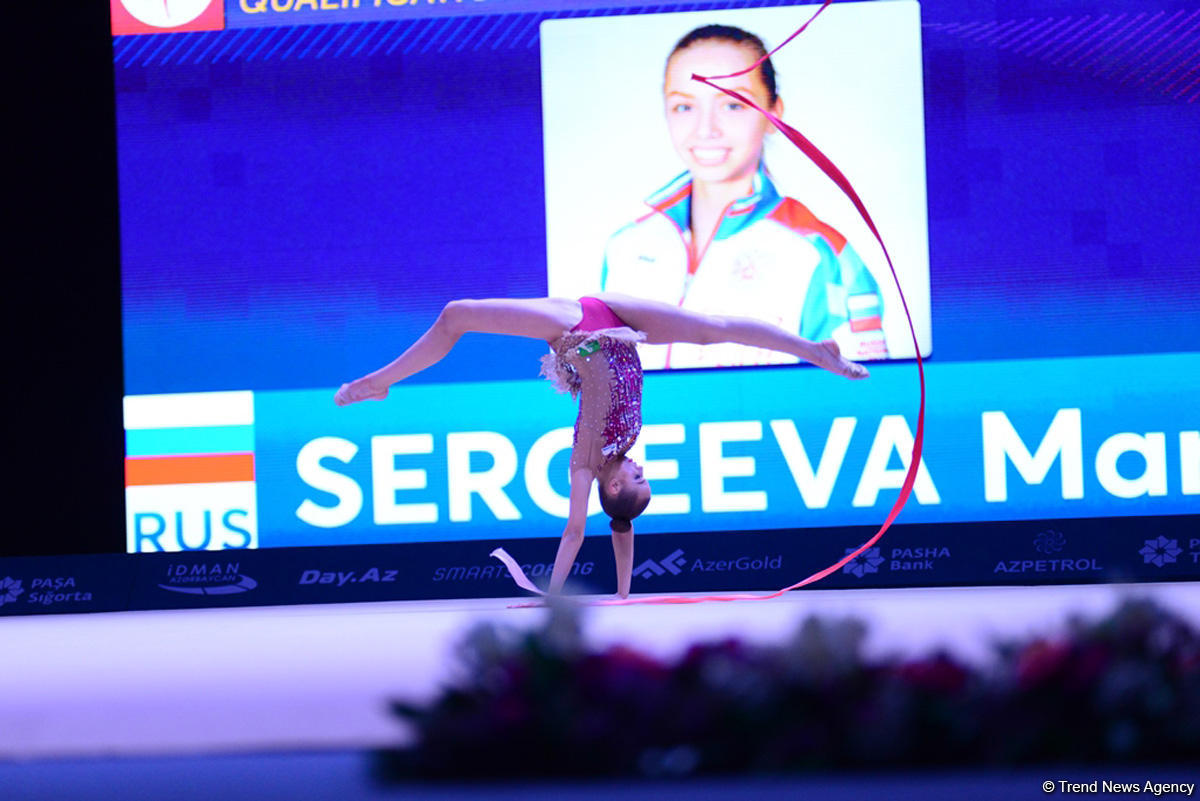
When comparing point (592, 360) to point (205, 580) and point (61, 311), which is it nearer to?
point (205, 580)

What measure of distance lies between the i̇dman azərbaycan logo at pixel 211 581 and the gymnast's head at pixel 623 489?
2.09 m

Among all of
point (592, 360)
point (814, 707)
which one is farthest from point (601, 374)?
point (814, 707)

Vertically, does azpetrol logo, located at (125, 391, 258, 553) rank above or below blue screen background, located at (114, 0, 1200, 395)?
below

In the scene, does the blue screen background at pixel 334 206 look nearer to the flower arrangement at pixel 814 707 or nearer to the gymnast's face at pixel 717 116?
the gymnast's face at pixel 717 116

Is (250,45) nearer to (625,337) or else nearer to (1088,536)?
(625,337)

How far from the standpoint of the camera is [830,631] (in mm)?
1780

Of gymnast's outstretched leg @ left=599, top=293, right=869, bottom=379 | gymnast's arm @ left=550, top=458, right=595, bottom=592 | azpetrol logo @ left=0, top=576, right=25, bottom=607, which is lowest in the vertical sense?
azpetrol logo @ left=0, top=576, right=25, bottom=607

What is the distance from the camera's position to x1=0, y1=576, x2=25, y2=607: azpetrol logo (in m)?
5.73

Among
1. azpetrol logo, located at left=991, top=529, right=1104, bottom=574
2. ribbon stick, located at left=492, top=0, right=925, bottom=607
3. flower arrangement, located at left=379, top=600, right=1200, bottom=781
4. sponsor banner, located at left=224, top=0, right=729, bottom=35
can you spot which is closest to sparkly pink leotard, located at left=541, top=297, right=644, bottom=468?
ribbon stick, located at left=492, top=0, right=925, bottom=607

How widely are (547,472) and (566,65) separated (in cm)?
190

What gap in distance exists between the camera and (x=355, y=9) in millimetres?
5742

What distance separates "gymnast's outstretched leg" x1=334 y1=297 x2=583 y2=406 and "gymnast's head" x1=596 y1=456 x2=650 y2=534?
54 centimetres

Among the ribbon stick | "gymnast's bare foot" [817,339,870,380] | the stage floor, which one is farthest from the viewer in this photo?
"gymnast's bare foot" [817,339,870,380]

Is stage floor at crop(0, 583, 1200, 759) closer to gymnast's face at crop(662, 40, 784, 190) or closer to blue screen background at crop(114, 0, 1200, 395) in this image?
blue screen background at crop(114, 0, 1200, 395)
